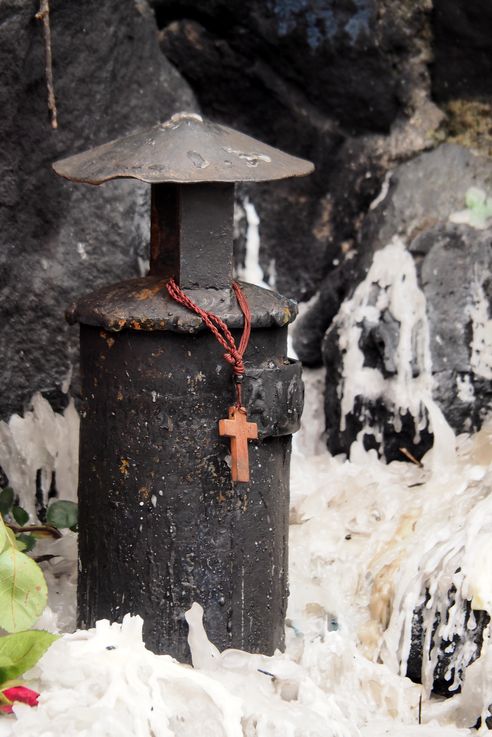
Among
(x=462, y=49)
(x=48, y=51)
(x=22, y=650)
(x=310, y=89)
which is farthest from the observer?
(x=310, y=89)

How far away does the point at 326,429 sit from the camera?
296 centimetres

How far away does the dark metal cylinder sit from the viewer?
6.71ft

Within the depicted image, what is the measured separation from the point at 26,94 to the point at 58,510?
0.95 m

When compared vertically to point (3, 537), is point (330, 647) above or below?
below

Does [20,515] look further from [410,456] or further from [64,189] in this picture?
[410,456]

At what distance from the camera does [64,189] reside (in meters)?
2.72

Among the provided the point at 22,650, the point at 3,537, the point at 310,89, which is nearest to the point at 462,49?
the point at 310,89

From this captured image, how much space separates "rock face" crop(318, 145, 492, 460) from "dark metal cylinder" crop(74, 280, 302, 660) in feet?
2.21

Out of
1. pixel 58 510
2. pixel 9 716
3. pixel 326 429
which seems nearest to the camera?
pixel 9 716

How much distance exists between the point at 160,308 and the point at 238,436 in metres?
0.27

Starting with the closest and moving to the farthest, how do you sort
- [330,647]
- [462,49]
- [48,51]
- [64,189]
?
[330,647]
[48,51]
[64,189]
[462,49]

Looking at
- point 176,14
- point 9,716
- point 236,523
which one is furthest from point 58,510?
point 176,14

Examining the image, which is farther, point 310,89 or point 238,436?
point 310,89

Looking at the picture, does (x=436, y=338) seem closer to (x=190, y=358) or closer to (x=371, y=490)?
(x=371, y=490)
